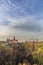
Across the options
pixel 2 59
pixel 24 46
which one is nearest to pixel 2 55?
pixel 2 59

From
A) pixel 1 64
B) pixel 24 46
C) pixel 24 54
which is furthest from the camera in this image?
pixel 24 46

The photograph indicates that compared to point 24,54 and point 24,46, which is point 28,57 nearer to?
point 24,54

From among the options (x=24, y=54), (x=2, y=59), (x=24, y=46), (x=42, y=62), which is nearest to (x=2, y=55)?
(x=2, y=59)

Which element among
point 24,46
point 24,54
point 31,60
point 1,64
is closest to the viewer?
point 1,64

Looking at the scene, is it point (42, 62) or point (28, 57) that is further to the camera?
point (28, 57)

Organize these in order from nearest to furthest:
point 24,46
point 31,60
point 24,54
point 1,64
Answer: point 1,64 < point 31,60 < point 24,54 < point 24,46

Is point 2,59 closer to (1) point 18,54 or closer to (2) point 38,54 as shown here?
(1) point 18,54

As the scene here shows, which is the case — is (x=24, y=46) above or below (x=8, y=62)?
above

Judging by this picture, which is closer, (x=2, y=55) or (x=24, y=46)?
(x=2, y=55)
